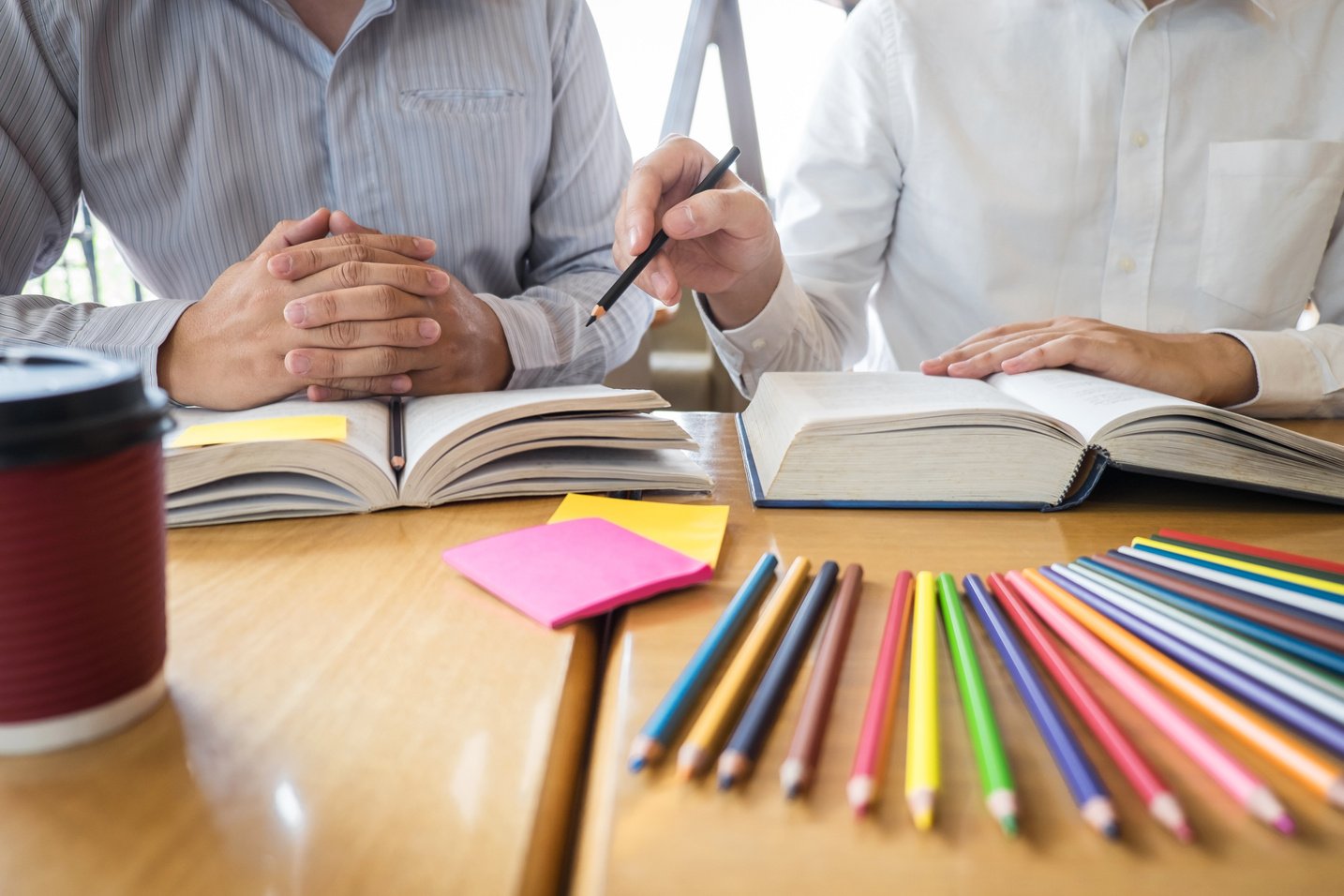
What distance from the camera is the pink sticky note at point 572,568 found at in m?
0.44

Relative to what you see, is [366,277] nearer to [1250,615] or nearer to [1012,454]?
[1012,454]

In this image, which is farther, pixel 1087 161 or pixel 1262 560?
pixel 1087 161

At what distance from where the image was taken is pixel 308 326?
76cm

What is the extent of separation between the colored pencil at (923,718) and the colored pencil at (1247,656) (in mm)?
92

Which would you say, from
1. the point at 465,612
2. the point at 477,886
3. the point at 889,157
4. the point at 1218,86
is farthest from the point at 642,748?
the point at 1218,86

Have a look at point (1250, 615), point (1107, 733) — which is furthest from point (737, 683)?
point (1250, 615)

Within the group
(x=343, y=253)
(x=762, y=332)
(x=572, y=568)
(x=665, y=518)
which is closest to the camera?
(x=572, y=568)

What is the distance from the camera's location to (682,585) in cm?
48

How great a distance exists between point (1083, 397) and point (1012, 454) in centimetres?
12

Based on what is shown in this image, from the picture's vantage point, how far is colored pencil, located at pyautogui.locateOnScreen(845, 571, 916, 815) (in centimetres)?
28

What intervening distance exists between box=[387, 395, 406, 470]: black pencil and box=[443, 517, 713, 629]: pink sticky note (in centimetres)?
12

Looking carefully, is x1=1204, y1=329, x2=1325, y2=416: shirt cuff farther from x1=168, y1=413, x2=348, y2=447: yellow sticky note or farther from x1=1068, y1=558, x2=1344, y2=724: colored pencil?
x1=168, y1=413, x2=348, y2=447: yellow sticky note

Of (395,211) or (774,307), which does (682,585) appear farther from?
(395,211)

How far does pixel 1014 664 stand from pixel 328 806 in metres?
0.26
